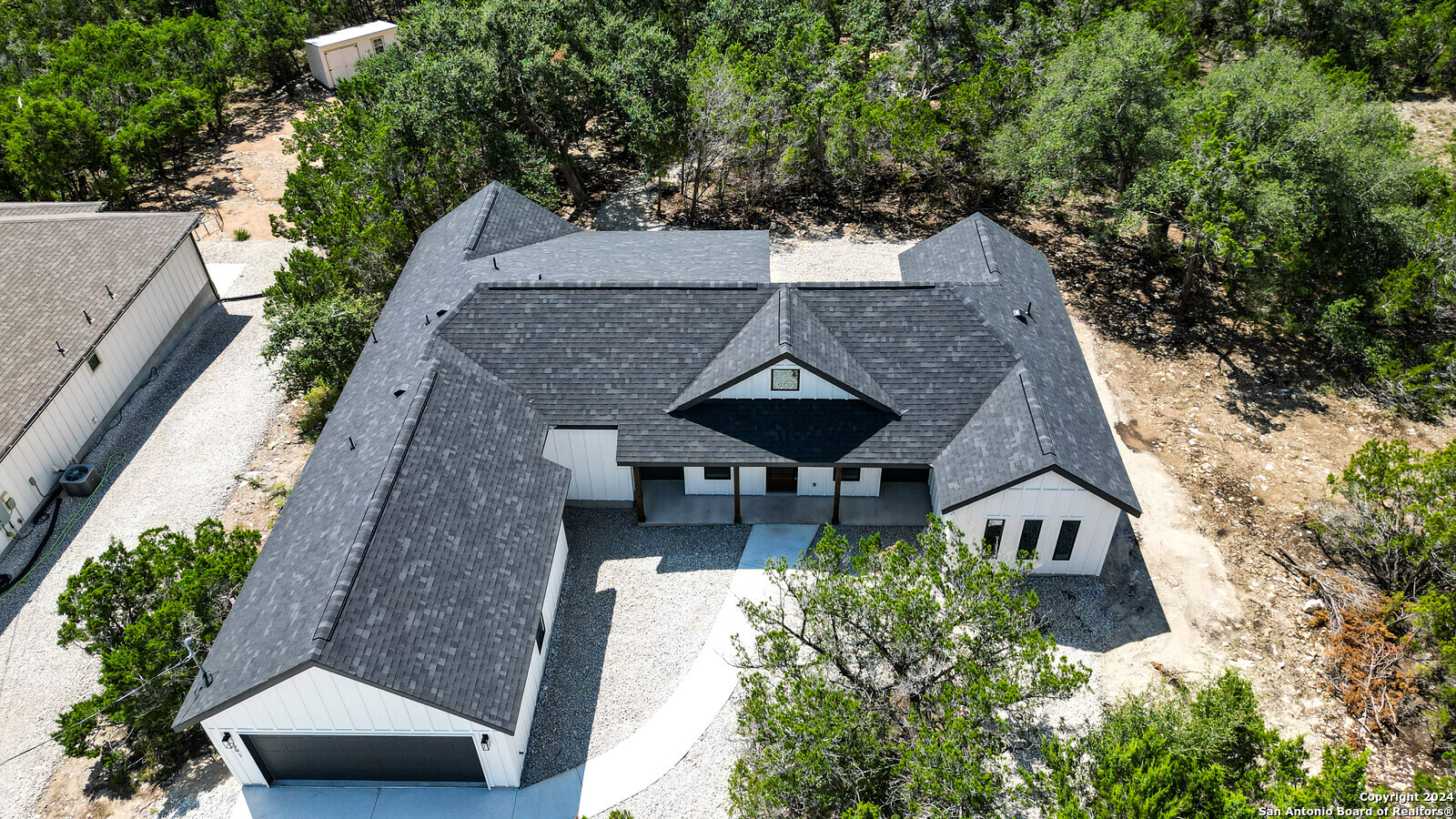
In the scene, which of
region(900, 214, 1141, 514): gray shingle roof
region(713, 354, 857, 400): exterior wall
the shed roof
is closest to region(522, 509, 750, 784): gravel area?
region(713, 354, 857, 400): exterior wall

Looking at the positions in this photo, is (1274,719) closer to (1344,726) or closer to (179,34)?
(1344,726)

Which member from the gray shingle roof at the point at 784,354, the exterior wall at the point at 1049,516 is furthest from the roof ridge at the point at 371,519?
the exterior wall at the point at 1049,516

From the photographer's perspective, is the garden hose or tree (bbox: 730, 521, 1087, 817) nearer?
tree (bbox: 730, 521, 1087, 817)

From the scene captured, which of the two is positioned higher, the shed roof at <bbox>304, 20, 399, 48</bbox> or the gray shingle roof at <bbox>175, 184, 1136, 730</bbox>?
the shed roof at <bbox>304, 20, 399, 48</bbox>

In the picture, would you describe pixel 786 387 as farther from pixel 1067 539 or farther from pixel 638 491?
pixel 1067 539

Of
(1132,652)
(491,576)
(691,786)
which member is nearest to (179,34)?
(491,576)

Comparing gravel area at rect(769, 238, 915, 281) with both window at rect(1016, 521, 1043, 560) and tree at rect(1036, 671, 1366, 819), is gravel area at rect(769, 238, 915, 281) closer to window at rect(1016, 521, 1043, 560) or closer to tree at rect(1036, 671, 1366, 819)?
window at rect(1016, 521, 1043, 560)

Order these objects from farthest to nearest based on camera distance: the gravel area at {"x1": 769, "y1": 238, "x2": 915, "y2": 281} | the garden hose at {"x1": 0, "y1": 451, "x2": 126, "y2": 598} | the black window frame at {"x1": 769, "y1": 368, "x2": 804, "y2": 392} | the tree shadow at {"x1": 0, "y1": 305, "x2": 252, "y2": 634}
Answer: the gravel area at {"x1": 769, "y1": 238, "x2": 915, "y2": 281} < the tree shadow at {"x1": 0, "y1": 305, "x2": 252, "y2": 634} < the garden hose at {"x1": 0, "y1": 451, "x2": 126, "y2": 598} < the black window frame at {"x1": 769, "y1": 368, "x2": 804, "y2": 392}

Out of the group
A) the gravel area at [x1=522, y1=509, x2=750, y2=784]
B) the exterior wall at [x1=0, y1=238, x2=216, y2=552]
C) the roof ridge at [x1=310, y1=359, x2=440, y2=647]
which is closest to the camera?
the roof ridge at [x1=310, y1=359, x2=440, y2=647]
